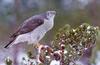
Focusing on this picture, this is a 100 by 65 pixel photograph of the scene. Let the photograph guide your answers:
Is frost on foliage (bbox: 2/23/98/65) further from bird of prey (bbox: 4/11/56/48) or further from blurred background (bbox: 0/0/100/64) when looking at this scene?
blurred background (bbox: 0/0/100/64)

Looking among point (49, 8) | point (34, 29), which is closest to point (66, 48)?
point (34, 29)

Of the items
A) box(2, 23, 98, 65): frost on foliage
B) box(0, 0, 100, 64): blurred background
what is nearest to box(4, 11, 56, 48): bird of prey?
box(2, 23, 98, 65): frost on foliage

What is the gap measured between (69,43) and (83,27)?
0.07 metres

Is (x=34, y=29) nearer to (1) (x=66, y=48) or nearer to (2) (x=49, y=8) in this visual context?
(1) (x=66, y=48)

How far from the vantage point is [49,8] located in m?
8.36

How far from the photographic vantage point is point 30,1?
29.4 ft

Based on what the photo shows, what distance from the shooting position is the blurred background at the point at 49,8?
7.66 meters

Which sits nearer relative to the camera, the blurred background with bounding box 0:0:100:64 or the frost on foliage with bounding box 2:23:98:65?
the frost on foliage with bounding box 2:23:98:65

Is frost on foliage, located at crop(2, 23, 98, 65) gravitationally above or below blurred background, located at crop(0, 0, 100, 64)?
below

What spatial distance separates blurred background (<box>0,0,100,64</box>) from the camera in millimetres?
7660

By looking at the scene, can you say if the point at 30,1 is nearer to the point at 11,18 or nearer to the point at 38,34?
the point at 11,18

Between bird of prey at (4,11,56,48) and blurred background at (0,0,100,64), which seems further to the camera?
blurred background at (0,0,100,64)

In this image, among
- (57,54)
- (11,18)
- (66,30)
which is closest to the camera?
(57,54)

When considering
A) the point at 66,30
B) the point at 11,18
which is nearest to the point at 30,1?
the point at 11,18
